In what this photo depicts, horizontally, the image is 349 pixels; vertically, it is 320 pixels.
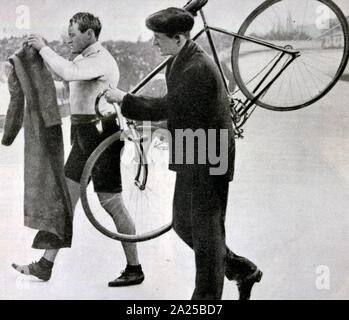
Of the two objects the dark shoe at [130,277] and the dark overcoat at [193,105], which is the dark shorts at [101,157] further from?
the dark shoe at [130,277]

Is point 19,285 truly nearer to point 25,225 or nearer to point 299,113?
point 25,225

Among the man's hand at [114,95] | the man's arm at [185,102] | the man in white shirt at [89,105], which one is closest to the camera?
the man's arm at [185,102]

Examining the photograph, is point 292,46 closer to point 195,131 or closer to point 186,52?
point 186,52

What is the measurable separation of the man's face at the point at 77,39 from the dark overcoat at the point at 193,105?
525 millimetres

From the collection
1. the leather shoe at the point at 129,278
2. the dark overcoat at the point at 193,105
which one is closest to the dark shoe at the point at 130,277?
the leather shoe at the point at 129,278

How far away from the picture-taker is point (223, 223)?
4.82m

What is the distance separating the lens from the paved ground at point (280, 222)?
4.94 metres

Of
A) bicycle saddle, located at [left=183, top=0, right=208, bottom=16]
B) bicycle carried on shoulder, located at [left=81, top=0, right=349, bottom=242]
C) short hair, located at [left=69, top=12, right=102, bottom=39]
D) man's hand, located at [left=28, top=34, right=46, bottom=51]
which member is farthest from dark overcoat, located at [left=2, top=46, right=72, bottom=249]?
bicycle saddle, located at [left=183, top=0, right=208, bottom=16]

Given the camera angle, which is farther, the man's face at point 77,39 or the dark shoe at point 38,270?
the dark shoe at point 38,270

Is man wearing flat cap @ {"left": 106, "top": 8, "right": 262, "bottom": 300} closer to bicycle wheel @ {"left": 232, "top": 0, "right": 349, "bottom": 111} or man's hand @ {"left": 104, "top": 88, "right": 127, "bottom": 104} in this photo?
man's hand @ {"left": 104, "top": 88, "right": 127, "bottom": 104}

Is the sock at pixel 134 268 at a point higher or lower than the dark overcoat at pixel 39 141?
lower

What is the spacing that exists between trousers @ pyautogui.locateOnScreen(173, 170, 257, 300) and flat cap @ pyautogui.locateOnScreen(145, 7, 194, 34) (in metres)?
0.98

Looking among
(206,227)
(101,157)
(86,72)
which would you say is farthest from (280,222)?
(86,72)
